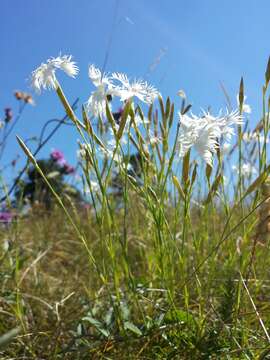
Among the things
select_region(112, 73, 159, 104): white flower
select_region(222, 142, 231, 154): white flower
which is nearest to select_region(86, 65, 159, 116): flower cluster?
select_region(112, 73, 159, 104): white flower

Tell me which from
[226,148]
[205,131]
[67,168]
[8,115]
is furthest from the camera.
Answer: [67,168]

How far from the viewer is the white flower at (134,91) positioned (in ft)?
2.94

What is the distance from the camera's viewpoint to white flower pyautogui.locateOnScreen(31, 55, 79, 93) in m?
0.91

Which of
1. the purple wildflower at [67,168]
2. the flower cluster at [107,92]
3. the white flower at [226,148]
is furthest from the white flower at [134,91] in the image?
the purple wildflower at [67,168]

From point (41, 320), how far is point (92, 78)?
0.84 metres

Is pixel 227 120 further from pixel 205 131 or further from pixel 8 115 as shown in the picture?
pixel 8 115

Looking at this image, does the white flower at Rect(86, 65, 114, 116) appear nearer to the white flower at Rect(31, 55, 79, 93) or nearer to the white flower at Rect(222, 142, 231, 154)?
the white flower at Rect(31, 55, 79, 93)

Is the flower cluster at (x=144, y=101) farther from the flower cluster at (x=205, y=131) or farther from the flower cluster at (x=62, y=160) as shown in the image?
the flower cluster at (x=62, y=160)

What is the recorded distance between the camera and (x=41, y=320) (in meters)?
1.38

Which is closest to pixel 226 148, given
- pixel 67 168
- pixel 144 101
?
pixel 144 101

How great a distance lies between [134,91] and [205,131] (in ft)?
0.66

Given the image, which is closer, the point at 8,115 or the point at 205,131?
the point at 205,131

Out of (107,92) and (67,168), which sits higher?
(67,168)

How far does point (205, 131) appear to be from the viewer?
81 centimetres
